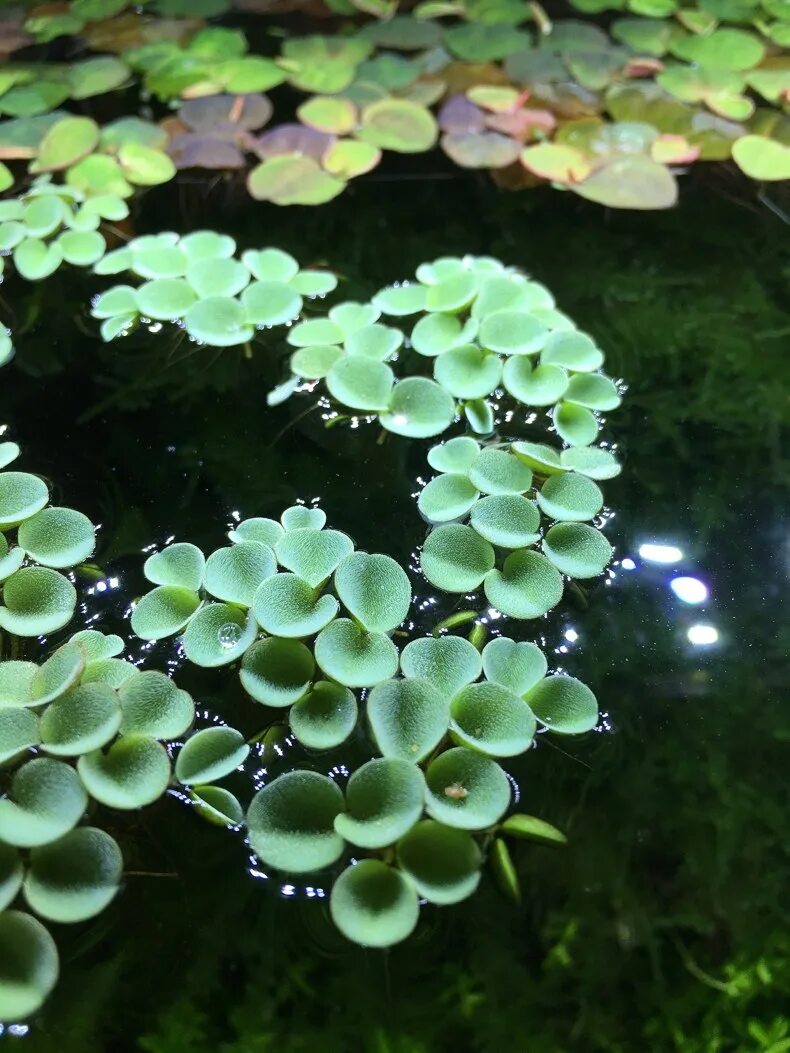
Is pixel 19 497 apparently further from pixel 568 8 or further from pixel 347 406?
pixel 568 8

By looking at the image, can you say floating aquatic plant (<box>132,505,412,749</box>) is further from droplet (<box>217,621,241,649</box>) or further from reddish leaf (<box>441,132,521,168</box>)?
reddish leaf (<box>441,132,521,168</box>)

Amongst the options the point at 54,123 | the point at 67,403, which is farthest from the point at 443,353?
the point at 54,123

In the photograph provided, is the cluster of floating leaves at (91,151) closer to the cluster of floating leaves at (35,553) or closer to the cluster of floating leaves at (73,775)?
the cluster of floating leaves at (35,553)

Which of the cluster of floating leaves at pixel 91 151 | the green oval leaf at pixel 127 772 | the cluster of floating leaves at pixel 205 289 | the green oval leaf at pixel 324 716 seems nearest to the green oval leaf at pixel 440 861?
the green oval leaf at pixel 324 716

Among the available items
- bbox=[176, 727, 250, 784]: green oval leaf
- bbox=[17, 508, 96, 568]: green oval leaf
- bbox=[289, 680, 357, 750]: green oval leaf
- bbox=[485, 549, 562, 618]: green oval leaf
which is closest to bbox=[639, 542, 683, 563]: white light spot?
bbox=[485, 549, 562, 618]: green oval leaf

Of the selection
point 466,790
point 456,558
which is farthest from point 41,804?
point 456,558
